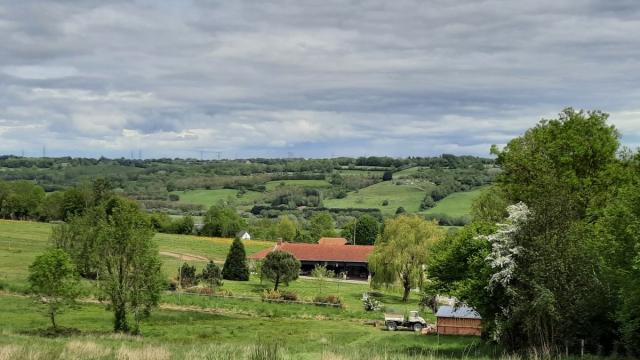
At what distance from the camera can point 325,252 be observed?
94.0m

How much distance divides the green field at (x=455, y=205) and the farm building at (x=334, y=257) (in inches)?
2809

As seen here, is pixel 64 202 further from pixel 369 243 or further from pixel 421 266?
pixel 421 266

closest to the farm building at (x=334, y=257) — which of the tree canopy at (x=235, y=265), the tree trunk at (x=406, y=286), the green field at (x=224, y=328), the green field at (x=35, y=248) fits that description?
the green field at (x=35, y=248)

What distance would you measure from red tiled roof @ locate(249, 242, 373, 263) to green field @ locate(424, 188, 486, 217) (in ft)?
234

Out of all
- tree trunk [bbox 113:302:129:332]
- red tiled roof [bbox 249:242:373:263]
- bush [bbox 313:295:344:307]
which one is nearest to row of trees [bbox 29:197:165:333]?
tree trunk [bbox 113:302:129:332]

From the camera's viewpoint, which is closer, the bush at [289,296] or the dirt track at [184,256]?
the bush at [289,296]

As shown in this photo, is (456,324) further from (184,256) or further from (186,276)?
(184,256)

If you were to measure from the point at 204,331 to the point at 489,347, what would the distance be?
15419 mm

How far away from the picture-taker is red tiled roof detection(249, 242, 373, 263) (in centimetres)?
9219

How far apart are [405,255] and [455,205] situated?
388 feet

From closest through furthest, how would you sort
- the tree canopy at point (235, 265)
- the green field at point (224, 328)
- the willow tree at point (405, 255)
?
the green field at point (224, 328) → the willow tree at point (405, 255) → the tree canopy at point (235, 265)

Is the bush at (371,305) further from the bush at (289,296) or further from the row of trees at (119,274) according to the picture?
the row of trees at (119,274)

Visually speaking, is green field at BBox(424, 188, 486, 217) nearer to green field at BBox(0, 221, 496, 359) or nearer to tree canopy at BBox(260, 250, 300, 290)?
green field at BBox(0, 221, 496, 359)

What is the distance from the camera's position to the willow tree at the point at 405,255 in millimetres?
65625
